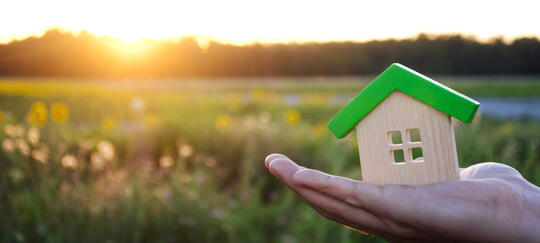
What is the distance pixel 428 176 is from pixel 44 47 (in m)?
3.99

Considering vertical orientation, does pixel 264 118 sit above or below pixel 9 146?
below

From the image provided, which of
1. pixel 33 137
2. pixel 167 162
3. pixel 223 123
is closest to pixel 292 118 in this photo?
pixel 223 123

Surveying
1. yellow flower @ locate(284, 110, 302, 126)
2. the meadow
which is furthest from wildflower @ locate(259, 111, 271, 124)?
yellow flower @ locate(284, 110, 302, 126)

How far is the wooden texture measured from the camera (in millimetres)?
1200

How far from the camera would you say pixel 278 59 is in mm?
21172

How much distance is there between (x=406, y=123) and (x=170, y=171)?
10.6 ft

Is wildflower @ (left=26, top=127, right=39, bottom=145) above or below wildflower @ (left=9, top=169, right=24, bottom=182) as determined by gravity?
above

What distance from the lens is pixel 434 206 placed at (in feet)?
3.64

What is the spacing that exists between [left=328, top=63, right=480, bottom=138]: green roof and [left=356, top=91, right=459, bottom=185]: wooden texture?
3cm

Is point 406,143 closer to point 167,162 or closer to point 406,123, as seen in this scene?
point 406,123

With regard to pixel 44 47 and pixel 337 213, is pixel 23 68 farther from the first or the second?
pixel 337 213

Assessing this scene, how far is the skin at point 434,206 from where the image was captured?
1.11m

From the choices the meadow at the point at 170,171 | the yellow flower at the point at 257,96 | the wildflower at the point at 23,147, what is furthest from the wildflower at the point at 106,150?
the yellow flower at the point at 257,96

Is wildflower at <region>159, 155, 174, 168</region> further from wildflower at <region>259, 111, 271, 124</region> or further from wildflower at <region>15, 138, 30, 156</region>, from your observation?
wildflower at <region>259, 111, 271, 124</region>
